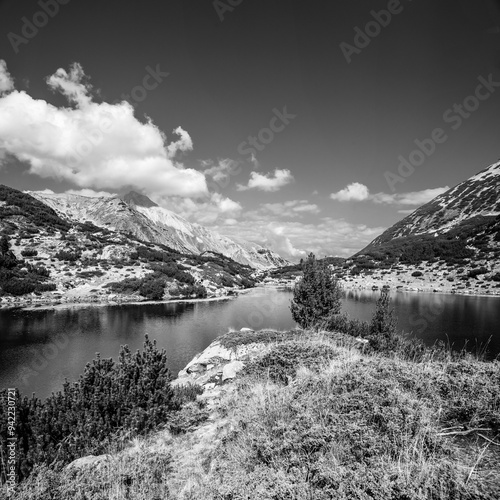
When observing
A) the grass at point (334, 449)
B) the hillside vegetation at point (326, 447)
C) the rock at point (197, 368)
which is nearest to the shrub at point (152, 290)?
the rock at point (197, 368)

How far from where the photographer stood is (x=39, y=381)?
68.7ft

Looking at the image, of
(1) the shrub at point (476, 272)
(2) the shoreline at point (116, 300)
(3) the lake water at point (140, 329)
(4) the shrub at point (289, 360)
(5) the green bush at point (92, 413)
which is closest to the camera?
(5) the green bush at point (92, 413)

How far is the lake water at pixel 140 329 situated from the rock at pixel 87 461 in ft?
54.5

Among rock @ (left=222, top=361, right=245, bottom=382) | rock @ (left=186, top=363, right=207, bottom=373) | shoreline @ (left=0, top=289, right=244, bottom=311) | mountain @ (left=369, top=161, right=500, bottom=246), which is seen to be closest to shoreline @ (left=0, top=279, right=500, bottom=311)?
shoreline @ (left=0, top=289, right=244, bottom=311)

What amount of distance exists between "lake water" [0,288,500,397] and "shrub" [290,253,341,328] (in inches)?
441

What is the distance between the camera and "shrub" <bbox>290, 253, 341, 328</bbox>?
26.6 meters

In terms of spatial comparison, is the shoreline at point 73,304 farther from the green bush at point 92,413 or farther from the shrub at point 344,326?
the green bush at point 92,413

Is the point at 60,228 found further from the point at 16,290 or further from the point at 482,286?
the point at 482,286

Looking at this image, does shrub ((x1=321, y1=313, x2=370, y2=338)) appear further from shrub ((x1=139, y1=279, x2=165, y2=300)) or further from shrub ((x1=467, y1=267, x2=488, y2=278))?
shrub ((x1=467, y1=267, x2=488, y2=278))

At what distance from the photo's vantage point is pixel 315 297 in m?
26.7

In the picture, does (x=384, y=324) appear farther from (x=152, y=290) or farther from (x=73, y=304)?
(x=73, y=304)

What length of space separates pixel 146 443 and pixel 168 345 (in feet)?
84.0

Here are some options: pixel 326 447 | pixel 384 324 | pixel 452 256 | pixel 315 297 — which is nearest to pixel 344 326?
pixel 315 297

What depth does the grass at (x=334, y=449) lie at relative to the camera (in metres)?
3.64
